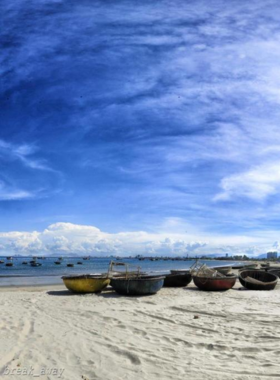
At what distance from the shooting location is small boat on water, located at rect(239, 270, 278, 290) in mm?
17844

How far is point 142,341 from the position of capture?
273 inches

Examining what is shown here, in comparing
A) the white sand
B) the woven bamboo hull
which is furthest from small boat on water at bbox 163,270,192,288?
the white sand

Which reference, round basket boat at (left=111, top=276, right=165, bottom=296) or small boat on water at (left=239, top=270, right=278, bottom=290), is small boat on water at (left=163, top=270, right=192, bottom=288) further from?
round basket boat at (left=111, top=276, right=165, bottom=296)

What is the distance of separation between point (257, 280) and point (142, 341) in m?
14.4

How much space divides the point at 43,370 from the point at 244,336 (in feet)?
14.7

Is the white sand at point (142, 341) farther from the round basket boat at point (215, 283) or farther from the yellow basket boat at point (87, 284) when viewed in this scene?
the round basket boat at point (215, 283)

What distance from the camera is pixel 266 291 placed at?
57.0 feet

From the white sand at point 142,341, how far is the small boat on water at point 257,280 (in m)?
6.55

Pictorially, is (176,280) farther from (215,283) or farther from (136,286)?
(136,286)

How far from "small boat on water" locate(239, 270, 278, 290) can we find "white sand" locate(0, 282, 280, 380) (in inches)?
258

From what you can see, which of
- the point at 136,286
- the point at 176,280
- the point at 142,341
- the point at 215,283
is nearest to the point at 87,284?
the point at 136,286

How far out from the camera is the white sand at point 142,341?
17.4ft

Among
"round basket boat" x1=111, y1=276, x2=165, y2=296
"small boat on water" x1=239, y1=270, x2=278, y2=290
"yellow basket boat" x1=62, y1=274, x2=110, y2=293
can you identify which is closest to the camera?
"round basket boat" x1=111, y1=276, x2=165, y2=296

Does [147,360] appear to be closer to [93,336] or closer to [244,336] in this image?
[93,336]
